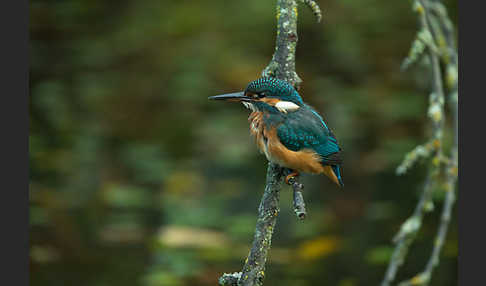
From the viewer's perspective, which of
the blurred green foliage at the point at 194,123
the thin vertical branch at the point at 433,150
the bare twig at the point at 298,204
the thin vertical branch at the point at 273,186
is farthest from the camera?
the blurred green foliage at the point at 194,123

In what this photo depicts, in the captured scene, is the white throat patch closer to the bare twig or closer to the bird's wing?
the bird's wing

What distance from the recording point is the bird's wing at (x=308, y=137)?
2.81 m

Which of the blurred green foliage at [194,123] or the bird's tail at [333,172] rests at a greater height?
the blurred green foliage at [194,123]

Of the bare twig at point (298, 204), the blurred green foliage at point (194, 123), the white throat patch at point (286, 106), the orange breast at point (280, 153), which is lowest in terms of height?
the bare twig at point (298, 204)

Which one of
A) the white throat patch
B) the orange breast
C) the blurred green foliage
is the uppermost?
the blurred green foliage

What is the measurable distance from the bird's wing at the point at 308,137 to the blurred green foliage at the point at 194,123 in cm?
150

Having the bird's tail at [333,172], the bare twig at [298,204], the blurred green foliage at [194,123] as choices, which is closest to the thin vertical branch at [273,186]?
the bare twig at [298,204]

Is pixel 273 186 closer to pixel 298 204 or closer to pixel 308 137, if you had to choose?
pixel 298 204

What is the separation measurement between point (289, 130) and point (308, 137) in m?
0.11

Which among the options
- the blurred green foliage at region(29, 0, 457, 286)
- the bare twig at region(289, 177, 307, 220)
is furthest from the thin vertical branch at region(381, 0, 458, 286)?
the blurred green foliage at region(29, 0, 457, 286)

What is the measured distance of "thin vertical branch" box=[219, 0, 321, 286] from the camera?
7.10 ft

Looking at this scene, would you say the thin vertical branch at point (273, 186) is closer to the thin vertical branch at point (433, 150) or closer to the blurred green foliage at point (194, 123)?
the thin vertical branch at point (433, 150)

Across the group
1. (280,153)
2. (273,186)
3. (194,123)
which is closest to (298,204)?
(273,186)

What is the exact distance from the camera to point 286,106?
285 cm
